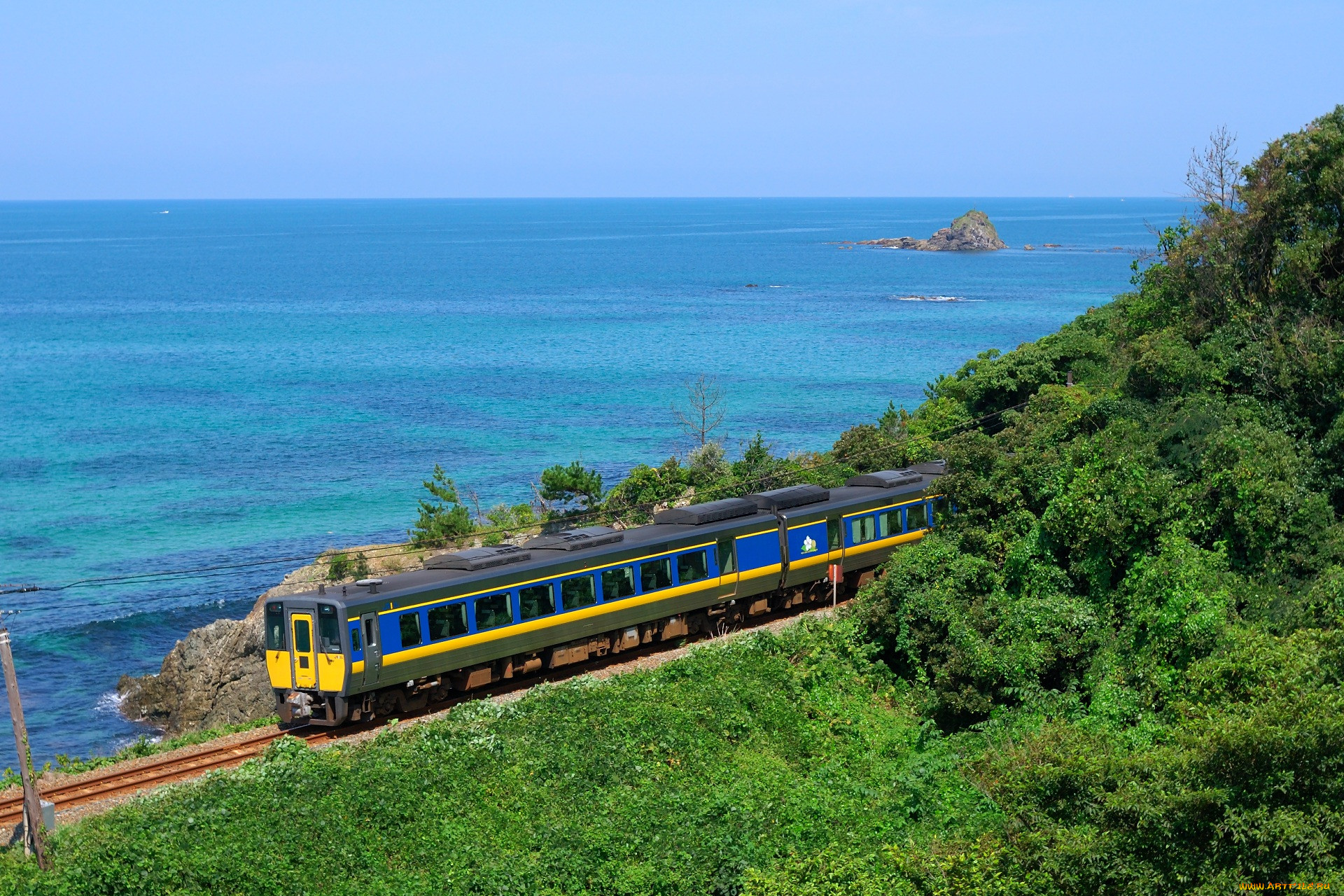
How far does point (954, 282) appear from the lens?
139 meters

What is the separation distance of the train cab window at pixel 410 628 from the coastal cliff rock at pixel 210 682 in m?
12.5

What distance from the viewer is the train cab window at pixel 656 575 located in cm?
2411

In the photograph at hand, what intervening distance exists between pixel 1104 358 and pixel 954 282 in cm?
10150

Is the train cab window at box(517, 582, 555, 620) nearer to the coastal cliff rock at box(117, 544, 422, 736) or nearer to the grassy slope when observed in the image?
the grassy slope

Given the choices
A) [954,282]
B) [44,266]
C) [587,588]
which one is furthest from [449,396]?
[44,266]

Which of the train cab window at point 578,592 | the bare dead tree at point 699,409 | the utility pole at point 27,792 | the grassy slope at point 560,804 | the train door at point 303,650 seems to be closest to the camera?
the grassy slope at point 560,804

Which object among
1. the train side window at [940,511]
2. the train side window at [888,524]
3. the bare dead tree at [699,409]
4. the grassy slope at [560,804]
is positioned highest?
the train side window at [940,511]

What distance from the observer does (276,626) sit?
20484mm

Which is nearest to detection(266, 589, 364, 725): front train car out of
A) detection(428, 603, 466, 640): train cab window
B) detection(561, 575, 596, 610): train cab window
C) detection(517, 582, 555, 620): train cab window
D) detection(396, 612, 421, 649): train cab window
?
detection(396, 612, 421, 649): train cab window

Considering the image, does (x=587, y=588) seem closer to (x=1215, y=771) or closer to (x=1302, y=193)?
(x=1215, y=771)

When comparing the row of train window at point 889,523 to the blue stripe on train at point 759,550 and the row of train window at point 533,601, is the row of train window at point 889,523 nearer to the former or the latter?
the row of train window at point 533,601

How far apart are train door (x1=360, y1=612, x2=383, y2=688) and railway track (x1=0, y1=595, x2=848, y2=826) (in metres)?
1.18

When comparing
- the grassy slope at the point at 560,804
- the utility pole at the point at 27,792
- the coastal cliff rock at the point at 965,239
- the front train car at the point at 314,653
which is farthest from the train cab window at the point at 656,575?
the coastal cliff rock at the point at 965,239

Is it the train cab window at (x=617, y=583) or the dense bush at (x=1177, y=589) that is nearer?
the dense bush at (x=1177, y=589)
